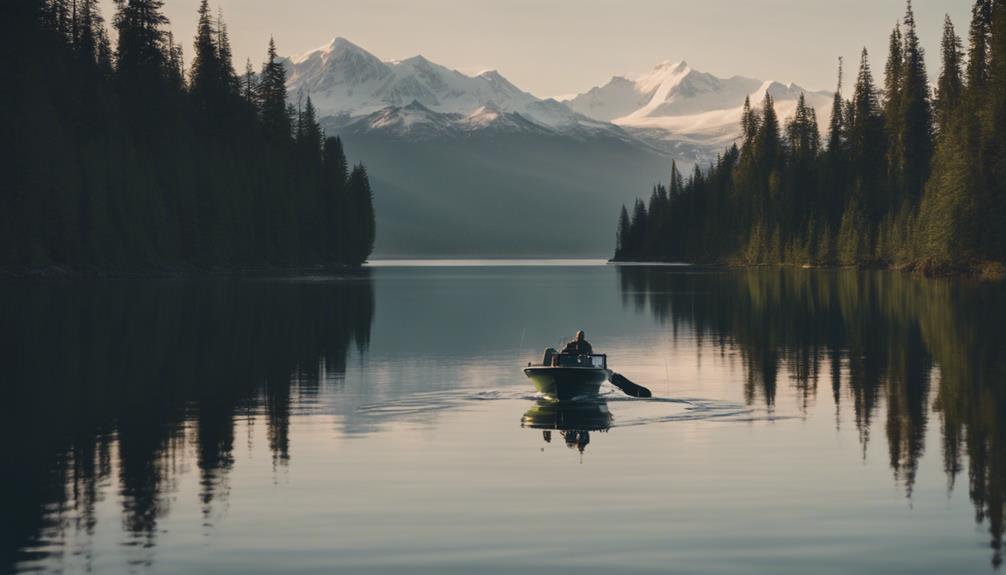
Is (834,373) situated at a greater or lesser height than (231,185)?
lesser

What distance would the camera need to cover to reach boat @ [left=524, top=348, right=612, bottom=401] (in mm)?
35656

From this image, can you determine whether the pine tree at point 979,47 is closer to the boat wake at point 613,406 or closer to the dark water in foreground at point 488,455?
the dark water in foreground at point 488,455

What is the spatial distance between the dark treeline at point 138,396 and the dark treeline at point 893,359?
12.2 m

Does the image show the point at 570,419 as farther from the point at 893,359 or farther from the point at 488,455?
the point at 893,359

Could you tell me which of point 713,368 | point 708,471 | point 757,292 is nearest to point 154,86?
point 757,292

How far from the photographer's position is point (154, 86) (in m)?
156

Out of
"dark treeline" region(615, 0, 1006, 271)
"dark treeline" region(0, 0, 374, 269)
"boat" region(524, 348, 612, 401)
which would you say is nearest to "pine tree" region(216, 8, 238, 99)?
"dark treeline" region(0, 0, 374, 269)

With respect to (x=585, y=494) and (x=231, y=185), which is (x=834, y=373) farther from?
(x=231, y=185)

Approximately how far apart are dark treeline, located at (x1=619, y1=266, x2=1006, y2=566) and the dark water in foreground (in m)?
0.18

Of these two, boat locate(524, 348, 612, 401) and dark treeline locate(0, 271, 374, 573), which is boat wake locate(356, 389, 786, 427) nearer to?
boat locate(524, 348, 612, 401)

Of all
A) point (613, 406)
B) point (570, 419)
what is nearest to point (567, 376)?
point (613, 406)

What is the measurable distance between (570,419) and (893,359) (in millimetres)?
18076

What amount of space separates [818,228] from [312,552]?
17170 cm

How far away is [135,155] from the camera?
138m
